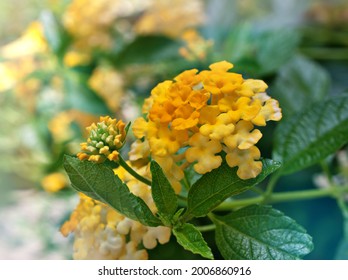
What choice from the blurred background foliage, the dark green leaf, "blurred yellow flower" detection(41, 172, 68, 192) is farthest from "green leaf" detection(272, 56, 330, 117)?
"blurred yellow flower" detection(41, 172, 68, 192)

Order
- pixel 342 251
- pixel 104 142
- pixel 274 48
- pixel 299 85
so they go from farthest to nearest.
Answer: pixel 274 48, pixel 299 85, pixel 342 251, pixel 104 142

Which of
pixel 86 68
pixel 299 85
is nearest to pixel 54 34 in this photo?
pixel 86 68

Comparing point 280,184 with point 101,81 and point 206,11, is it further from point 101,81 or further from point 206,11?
point 206,11

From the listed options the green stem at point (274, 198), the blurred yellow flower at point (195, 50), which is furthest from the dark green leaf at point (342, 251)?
the blurred yellow flower at point (195, 50)

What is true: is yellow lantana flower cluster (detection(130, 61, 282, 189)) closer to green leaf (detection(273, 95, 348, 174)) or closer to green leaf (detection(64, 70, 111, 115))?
green leaf (detection(273, 95, 348, 174))

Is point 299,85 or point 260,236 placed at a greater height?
point 299,85

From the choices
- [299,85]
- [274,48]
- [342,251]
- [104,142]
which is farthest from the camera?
[274,48]

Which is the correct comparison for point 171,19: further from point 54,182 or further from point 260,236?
point 260,236

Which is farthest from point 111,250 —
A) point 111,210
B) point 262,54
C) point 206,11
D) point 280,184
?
point 206,11
